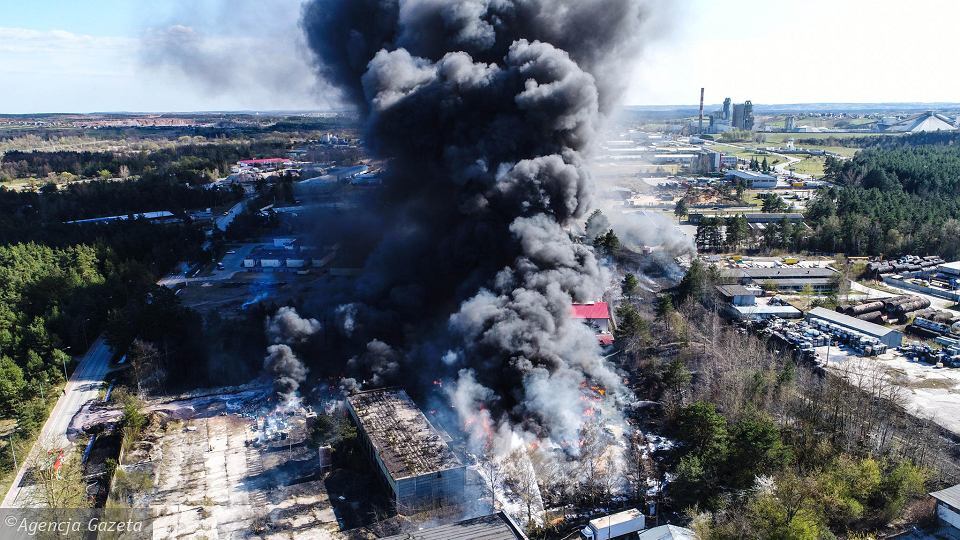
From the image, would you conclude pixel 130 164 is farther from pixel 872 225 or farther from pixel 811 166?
pixel 811 166

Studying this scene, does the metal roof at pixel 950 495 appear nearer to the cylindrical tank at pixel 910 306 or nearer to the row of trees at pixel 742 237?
the cylindrical tank at pixel 910 306

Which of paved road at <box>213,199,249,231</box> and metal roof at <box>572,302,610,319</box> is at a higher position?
paved road at <box>213,199,249,231</box>

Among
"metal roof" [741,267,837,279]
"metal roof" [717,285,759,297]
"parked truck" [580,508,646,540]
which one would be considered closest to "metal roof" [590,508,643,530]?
"parked truck" [580,508,646,540]

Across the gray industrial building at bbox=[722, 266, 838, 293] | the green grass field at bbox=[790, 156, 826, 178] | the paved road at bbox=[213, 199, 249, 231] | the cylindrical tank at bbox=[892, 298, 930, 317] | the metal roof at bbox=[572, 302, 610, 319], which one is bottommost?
the cylindrical tank at bbox=[892, 298, 930, 317]

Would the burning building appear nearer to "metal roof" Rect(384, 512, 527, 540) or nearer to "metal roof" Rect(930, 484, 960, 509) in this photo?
"metal roof" Rect(384, 512, 527, 540)

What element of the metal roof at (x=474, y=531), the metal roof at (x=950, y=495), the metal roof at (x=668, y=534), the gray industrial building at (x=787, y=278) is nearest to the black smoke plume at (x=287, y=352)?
the metal roof at (x=474, y=531)

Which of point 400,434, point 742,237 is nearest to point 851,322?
point 742,237
